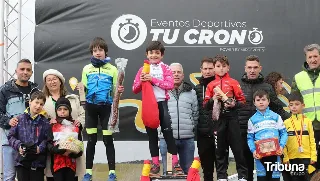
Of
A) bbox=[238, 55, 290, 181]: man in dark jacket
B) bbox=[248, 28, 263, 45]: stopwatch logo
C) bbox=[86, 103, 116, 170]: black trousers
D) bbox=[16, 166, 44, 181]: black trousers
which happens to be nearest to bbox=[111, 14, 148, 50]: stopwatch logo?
bbox=[248, 28, 263, 45]: stopwatch logo

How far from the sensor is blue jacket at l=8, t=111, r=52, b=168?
4.60 m

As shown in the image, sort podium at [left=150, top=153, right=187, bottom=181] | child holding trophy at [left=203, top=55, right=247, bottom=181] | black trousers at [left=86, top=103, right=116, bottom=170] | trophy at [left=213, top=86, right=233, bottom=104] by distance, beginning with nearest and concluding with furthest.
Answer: podium at [left=150, top=153, right=187, bottom=181]
trophy at [left=213, top=86, right=233, bottom=104]
child holding trophy at [left=203, top=55, right=247, bottom=181]
black trousers at [left=86, top=103, right=116, bottom=170]

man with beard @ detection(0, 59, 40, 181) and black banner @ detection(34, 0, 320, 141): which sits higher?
black banner @ detection(34, 0, 320, 141)

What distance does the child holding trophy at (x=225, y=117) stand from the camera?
480cm

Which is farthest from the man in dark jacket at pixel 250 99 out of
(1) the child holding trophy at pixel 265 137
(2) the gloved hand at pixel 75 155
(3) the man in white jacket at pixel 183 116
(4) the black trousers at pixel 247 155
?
(2) the gloved hand at pixel 75 155

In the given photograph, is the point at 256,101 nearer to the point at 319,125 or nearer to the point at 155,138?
the point at 319,125

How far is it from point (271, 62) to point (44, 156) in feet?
12.4

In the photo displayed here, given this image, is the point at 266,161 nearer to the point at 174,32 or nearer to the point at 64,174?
the point at 64,174

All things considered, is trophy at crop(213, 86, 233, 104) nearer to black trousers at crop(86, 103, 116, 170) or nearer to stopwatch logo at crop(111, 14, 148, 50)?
black trousers at crop(86, 103, 116, 170)

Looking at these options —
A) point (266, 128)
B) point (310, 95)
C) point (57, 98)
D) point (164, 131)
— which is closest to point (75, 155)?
point (57, 98)

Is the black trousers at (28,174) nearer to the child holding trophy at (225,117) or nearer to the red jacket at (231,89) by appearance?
the child holding trophy at (225,117)

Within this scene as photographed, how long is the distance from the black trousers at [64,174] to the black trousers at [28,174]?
145mm

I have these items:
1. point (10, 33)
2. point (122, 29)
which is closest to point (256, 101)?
point (122, 29)

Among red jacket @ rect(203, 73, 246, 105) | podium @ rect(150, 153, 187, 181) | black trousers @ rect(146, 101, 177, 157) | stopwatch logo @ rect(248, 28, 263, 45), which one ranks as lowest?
podium @ rect(150, 153, 187, 181)
